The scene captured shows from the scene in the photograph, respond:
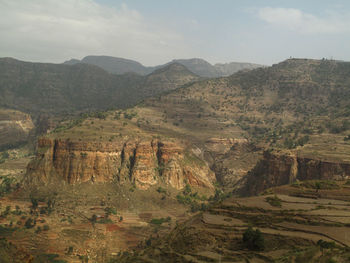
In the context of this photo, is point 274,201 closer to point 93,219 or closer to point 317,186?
point 317,186

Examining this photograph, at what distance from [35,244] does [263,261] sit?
88.1 ft

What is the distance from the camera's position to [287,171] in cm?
5084

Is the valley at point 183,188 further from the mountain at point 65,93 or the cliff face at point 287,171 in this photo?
the mountain at point 65,93

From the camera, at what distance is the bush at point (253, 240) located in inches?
754

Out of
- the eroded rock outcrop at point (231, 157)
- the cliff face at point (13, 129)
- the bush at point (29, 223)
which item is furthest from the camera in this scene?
the cliff face at point (13, 129)

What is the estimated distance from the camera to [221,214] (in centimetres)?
2427

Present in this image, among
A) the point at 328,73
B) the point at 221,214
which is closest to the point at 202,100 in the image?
the point at 328,73

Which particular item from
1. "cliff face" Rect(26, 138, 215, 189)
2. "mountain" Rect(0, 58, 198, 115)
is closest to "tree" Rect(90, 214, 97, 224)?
"cliff face" Rect(26, 138, 215, 189)

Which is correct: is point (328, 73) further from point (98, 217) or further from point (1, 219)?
point (1, 219)

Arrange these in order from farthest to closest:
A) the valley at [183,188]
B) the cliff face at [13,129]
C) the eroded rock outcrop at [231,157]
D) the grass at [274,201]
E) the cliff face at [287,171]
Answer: the cliff face at [13,129] < the eroded rock outcrop at [231,157] < the cliff face at [287,171] < the grass at [274,201] < the valley at [183,188]

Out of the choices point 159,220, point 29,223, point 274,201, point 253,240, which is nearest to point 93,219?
point 29,223

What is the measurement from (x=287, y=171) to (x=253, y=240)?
112 ft

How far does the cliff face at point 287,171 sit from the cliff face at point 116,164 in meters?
11.1

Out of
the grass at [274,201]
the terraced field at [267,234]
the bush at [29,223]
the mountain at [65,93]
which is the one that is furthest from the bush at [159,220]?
the mountain at [65,93]
